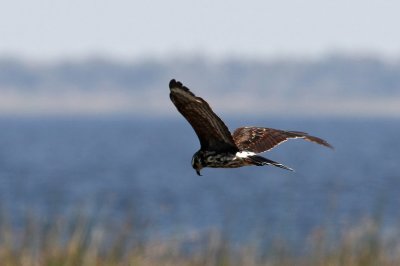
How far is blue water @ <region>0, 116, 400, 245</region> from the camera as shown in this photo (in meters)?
15.9

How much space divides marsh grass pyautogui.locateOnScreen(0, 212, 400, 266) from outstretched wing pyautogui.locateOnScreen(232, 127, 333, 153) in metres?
2.88

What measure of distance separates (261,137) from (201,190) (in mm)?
40309

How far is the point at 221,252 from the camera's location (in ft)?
43.4

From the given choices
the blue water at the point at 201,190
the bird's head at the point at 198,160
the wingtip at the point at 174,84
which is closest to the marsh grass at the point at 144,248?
the blue water at the point at 201,190

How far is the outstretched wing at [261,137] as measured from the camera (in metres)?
9.48

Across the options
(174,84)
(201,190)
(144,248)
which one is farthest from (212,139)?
(201,190)

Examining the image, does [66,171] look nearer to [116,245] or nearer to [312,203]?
[312,203]

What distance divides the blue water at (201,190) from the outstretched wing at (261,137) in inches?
126

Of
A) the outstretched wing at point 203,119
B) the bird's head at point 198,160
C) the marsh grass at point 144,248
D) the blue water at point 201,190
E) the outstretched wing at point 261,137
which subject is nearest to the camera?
the outstretched wing at point 203,119

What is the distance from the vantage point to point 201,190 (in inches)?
1971

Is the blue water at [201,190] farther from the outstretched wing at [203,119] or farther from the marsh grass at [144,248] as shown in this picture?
the outstretched wing at [203,119]

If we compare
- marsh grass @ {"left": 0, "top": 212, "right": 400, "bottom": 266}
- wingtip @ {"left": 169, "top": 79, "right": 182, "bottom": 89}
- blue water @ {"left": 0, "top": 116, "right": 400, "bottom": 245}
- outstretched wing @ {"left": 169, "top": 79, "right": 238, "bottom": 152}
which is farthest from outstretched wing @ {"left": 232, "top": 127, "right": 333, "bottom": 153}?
blue water @ {"left": 0, "top": 116, "right": 400, "bottom": 245}

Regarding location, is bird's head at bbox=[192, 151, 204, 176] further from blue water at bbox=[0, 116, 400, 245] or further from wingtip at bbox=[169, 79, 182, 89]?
blue water at bbox=[0, 116, 400, 245]

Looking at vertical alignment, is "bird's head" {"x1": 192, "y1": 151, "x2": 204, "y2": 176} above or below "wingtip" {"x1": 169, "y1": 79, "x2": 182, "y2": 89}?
below
